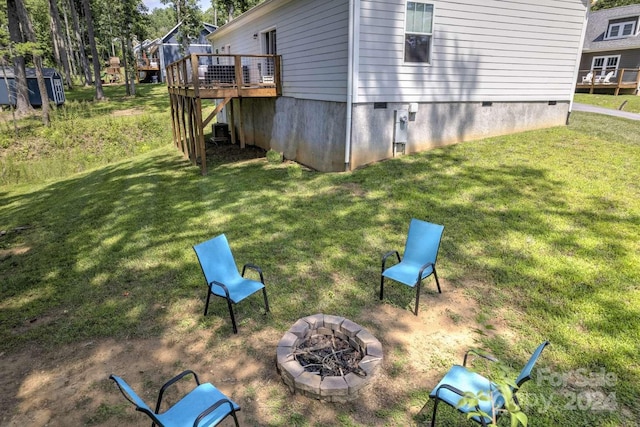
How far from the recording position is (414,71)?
9.45m

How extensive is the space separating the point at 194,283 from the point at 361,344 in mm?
2756

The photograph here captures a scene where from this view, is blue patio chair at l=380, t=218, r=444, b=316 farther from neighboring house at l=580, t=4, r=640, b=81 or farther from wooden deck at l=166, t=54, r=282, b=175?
neighboring house at l=580, t=4, r=640, b=81

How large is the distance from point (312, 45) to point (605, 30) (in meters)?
25.9

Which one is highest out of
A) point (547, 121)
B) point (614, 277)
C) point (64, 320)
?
point (547, 121)

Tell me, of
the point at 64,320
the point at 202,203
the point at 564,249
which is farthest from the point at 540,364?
the point at 202,203

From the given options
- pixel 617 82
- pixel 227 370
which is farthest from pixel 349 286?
pixel 617 82

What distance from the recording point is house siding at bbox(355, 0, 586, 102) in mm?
8859

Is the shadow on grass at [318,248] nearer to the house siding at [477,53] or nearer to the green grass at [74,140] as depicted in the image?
the house siding at [477,53]

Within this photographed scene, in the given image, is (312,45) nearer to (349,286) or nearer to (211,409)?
(349,286)

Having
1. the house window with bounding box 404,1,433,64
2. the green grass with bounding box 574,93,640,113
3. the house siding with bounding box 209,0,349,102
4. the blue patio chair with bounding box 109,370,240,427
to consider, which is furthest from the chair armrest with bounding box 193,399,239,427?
the green grass with bounding box 574,93,640,113

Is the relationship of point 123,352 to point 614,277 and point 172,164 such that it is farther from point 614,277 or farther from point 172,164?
point 172,164

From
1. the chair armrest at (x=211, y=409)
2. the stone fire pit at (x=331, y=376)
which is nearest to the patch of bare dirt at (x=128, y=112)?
the stone fire pit at (x=331, y=376)

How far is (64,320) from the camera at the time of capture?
458cm

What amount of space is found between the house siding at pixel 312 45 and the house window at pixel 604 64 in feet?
72.5
